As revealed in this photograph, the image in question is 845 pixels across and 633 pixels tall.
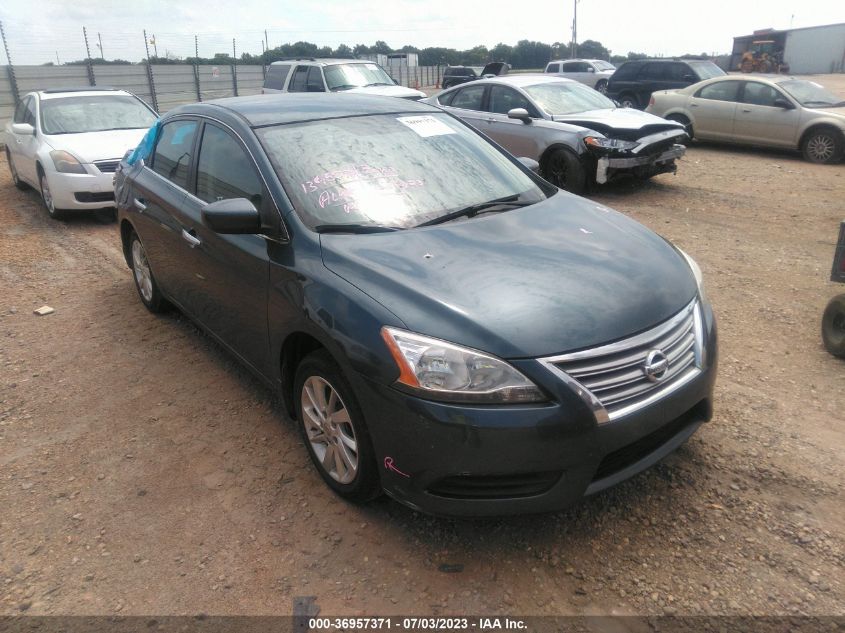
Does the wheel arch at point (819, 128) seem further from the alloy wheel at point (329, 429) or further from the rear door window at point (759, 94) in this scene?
the alloy wheel at point (329, 429)

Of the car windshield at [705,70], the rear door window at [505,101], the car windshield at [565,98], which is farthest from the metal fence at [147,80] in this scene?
the car windshield at [705,70]

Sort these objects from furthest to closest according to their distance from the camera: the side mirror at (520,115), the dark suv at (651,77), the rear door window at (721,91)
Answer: the dark suv at (651,77)
the rear door window at (721,91)
the side mirror at (520,115)

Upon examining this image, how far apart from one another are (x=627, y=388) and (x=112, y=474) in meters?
2.55

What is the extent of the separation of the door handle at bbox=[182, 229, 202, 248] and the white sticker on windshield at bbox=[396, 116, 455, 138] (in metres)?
1.39

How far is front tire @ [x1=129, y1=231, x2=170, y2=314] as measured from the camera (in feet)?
16.6

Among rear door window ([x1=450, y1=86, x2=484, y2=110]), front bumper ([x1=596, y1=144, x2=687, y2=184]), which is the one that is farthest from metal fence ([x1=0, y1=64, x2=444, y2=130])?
front bumper ([x1=596, y1=144, x2=687, y2=184])

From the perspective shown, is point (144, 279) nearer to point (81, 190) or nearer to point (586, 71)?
point (81, 190)

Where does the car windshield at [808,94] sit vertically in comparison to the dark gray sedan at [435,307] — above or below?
above

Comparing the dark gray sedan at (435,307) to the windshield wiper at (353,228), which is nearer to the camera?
the dark gray sedan at (435,307)

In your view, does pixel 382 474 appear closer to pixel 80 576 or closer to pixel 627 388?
pixel 627 388

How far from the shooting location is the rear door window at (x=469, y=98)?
33.7 ft

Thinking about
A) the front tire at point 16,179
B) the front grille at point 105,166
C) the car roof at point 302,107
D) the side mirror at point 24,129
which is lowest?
the front tire at point 16,179

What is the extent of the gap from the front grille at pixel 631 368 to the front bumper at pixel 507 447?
0.16 ft

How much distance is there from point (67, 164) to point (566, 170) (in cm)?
645
